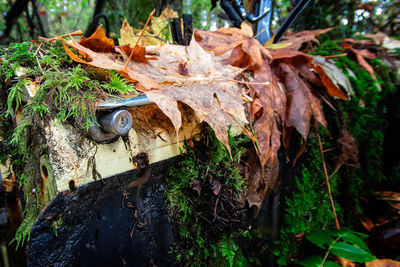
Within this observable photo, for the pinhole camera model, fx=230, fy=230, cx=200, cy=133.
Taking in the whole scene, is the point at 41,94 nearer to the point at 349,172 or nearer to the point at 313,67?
the point at 313,67

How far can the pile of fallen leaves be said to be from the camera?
76 centimetres

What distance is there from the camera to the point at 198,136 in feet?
3.21

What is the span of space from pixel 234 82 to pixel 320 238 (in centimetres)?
110

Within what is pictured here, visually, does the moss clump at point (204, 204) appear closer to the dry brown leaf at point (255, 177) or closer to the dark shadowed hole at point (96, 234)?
the dry brown leaf at point (255, 177)

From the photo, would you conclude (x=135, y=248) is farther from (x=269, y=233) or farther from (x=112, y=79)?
(x=269, y=233)

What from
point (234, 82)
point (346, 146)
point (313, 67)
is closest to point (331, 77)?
point (313, 67)

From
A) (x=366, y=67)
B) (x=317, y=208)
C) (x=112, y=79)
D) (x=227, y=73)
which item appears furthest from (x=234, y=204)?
(x=366, y=67)

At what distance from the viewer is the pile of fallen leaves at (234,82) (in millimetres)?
763

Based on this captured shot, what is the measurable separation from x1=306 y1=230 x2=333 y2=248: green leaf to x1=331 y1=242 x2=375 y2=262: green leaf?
1.7 inches

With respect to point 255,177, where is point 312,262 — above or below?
below

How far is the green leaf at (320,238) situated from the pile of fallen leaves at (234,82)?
492mm

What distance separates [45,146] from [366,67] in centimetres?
213

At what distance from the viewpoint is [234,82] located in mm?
937

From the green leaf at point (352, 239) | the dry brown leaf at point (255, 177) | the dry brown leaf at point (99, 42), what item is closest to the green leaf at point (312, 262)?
the green leaf at point (352, 239)
